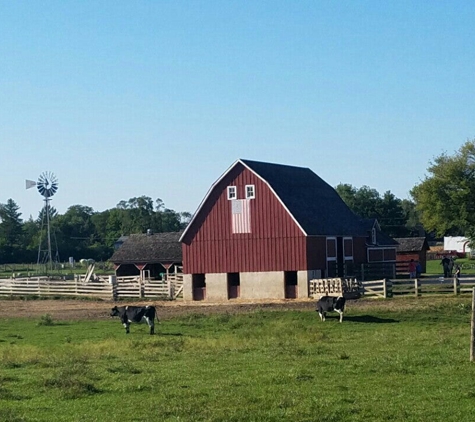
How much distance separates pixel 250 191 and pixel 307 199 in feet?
15.6

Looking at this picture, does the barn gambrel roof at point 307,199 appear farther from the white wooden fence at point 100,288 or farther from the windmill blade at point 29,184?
the windmill blade at point 29,184

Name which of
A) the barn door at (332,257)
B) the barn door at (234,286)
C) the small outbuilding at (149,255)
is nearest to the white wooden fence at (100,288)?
the barn door at (234,286)

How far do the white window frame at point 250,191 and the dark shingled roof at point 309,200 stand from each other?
82cm

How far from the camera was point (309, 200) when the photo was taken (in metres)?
53.1

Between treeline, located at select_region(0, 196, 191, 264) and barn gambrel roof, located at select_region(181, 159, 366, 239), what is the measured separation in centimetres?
7792

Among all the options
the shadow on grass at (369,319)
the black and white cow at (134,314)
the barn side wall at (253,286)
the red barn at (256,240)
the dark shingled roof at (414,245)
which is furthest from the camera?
the dark shingled roof at (414,245)

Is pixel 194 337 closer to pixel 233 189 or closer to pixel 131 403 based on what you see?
pixel 131 403

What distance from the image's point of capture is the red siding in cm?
4847

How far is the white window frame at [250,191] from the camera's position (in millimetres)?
49469

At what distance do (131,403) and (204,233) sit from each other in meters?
35.5

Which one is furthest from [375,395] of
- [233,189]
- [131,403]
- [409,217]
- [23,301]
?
[409,217]

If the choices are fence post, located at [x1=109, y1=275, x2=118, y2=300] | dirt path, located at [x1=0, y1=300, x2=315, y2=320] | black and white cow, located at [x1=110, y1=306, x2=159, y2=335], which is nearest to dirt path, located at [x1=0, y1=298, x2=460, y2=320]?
dirt path, located at [x1=0, y1=300, x2=315, y2=320]

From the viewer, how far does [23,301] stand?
55156 millimetres

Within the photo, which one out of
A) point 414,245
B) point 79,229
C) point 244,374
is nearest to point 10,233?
point 79,229
